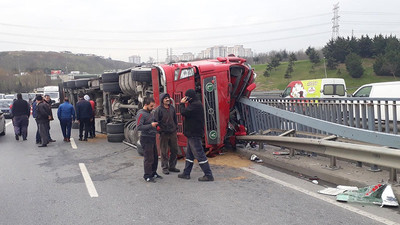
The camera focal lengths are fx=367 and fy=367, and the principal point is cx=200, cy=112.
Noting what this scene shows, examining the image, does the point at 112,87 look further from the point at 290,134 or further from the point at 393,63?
the point at 393,63

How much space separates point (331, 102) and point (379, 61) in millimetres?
35191

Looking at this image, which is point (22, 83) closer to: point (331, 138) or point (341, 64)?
point (341, 64)

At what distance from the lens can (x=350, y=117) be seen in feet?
22.9

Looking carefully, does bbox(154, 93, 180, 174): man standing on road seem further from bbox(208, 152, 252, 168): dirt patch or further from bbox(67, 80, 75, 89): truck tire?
bbox(67, 80, 75, 89): truck tire

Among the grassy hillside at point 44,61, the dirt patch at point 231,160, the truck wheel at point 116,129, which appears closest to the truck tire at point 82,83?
the truck wheel at point 116,129

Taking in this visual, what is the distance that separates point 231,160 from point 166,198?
3134 mm

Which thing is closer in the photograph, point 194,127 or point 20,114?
point 194,127

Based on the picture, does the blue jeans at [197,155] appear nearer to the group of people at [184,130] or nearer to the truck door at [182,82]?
the group of people at [184,130]

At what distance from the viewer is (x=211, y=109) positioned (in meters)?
8.70

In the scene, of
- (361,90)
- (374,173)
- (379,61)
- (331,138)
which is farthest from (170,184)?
(379,61)

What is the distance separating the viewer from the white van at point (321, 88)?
18.8 metres

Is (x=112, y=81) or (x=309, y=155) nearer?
(x=309, y=155)

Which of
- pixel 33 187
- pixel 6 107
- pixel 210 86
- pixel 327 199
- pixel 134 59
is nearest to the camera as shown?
pixel 327 199

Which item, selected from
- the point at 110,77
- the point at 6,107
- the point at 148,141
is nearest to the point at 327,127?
the point at 148,141
